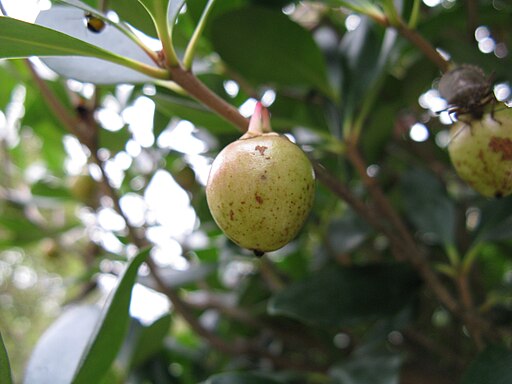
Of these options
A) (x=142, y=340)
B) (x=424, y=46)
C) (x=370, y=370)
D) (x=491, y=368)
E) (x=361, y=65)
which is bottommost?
(x=142, y=340)

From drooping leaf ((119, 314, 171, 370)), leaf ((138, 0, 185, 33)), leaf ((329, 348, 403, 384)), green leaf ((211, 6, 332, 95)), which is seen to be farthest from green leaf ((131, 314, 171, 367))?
leaf ((138, 0, 185, 33))

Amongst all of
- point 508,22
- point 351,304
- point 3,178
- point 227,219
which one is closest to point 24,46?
point 227,219

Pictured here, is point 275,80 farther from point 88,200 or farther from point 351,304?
point 88,200

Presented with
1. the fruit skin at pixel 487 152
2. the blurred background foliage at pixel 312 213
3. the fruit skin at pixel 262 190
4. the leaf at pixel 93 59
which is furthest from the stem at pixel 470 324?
the leaf at pixel 93 59

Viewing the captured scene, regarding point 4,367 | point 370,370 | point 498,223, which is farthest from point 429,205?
point 4,367

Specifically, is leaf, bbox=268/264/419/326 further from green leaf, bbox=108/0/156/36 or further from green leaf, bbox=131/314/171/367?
green leaf, bbox=108/0/156/36

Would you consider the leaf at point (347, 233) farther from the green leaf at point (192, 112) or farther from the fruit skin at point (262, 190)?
the fruit skin at point (262, 190)

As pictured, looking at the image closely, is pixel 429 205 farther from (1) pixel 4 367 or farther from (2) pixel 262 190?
(1) pixel 4 367
